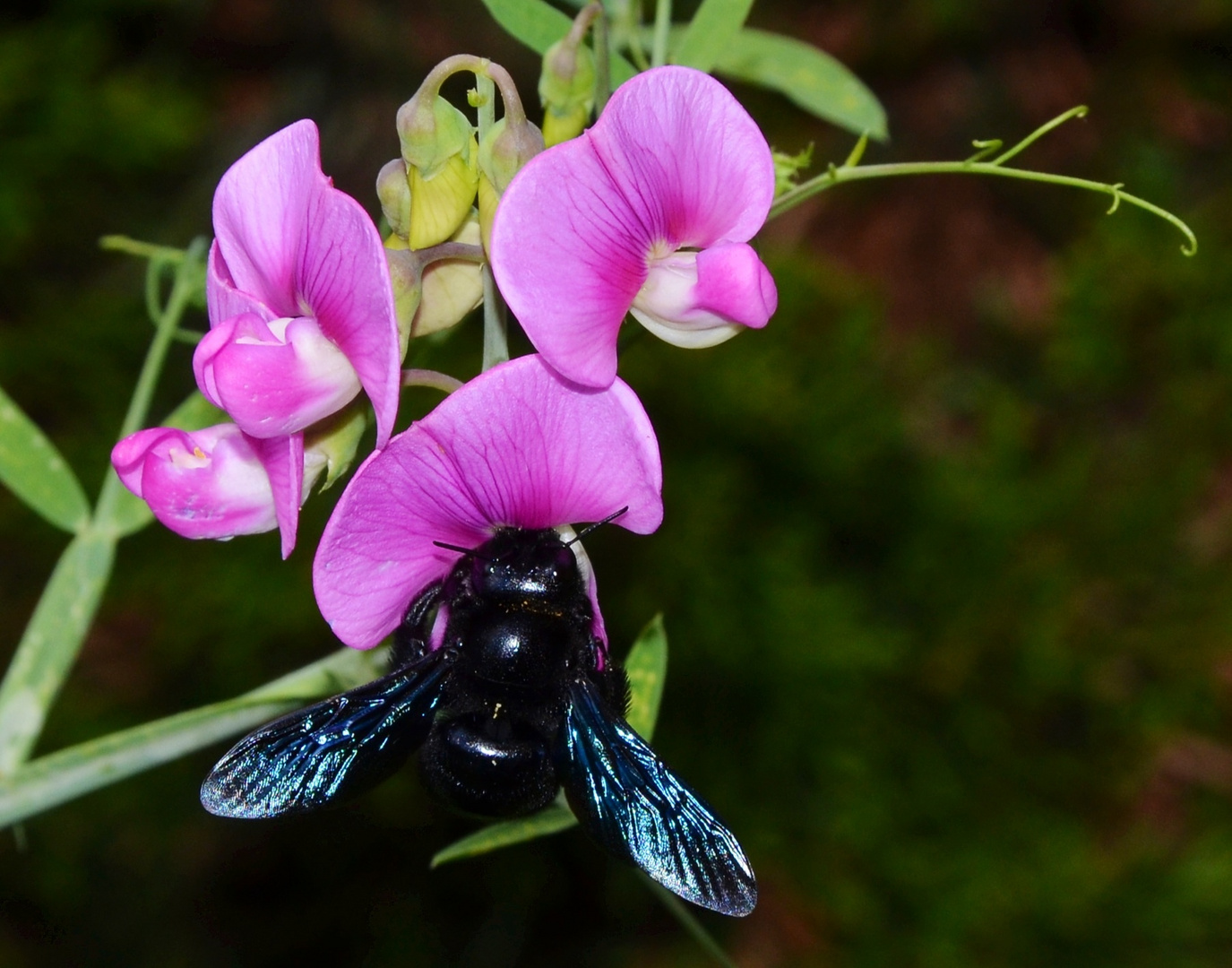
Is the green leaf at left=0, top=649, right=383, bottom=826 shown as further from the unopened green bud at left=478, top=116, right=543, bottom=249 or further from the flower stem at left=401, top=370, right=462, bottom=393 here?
the unopened green bud at left=478, top=116, right=543, bottom=249

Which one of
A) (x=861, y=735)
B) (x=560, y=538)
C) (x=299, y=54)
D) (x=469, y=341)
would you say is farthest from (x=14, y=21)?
(x=560, y=538)

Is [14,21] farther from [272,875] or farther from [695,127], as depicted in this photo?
[695,127]

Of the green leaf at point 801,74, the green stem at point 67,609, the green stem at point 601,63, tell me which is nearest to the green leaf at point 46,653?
the green stem at point 67,609

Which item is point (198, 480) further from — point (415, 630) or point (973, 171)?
point (973, 171)

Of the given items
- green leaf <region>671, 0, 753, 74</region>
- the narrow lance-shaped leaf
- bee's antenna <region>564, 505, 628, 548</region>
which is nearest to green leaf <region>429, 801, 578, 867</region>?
the narrow lance-shaped leaf

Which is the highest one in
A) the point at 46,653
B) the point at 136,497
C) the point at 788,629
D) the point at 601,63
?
the point at 601,63

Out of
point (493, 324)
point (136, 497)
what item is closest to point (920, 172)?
point (493, 324)
